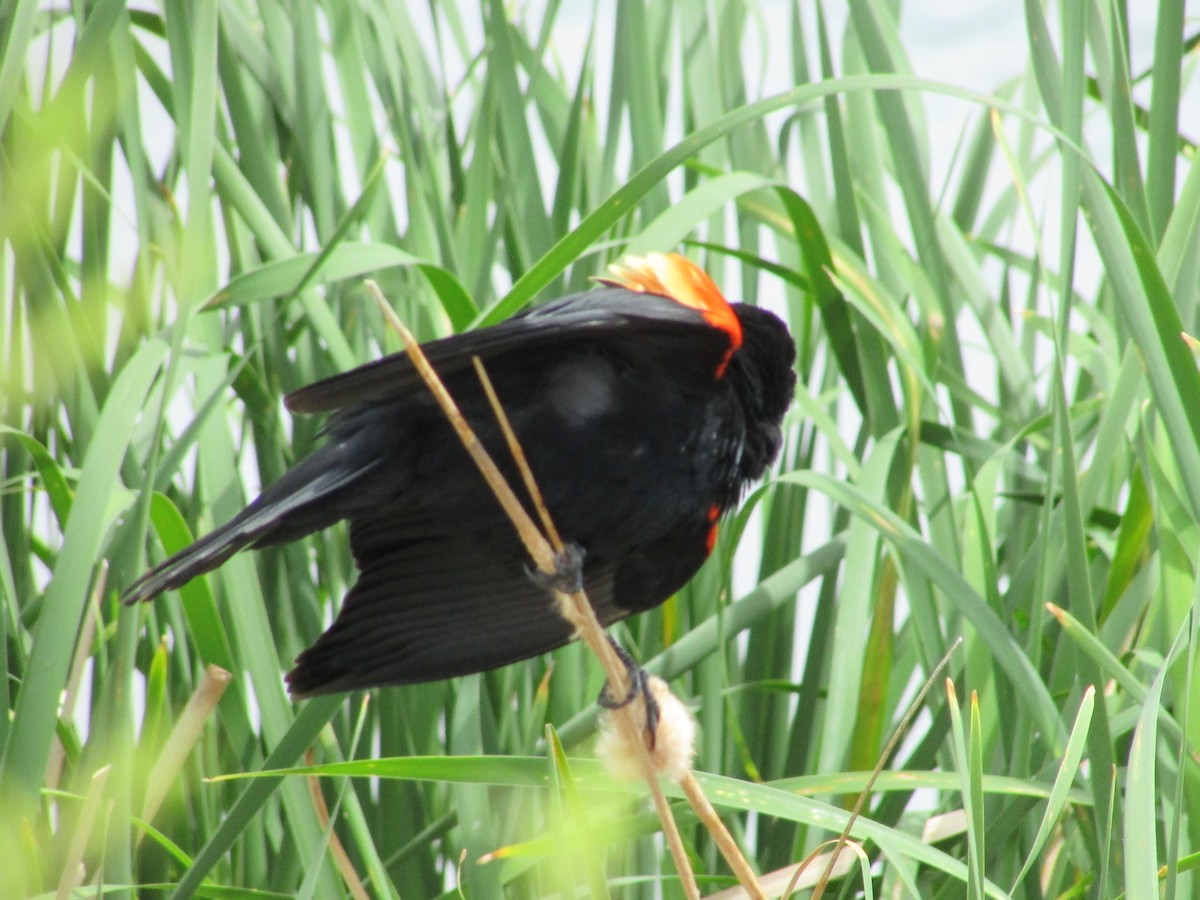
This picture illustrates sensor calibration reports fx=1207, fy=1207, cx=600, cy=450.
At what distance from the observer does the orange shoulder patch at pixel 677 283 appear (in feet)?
3.10

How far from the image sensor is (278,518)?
816 millimetres

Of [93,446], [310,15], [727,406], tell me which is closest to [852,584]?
[727,406]

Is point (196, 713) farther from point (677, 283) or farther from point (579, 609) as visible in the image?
point (677, 283)

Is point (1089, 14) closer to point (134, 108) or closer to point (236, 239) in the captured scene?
point (134, 108)

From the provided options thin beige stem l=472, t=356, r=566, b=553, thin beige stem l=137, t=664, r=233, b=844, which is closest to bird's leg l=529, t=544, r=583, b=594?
thin beige stem l=472, t=356, r=566, b=553

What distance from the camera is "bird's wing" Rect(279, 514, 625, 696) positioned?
0.99m

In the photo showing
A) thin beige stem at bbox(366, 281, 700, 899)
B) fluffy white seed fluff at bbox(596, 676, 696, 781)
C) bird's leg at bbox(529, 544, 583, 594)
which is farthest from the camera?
bird's leg at bbox(529, 544, 583, 594)

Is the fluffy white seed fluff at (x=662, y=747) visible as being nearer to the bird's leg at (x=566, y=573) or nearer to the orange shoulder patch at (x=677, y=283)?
the bird's leg at (x=566, y=573)

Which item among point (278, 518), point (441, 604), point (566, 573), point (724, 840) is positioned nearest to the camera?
point (724, 840)

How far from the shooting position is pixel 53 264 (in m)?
1.03

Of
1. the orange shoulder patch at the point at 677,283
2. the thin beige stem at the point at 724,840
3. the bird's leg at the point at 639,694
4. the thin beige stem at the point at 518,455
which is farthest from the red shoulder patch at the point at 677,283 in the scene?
the thin beige stem at the point at 724,840

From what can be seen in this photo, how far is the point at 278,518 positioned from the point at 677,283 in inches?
14.3

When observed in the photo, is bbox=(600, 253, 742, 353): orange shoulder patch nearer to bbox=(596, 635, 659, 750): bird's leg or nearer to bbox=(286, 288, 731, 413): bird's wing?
bbox=(286, 288, 731, 413): bird's wing

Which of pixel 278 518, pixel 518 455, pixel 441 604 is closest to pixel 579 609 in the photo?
pixel 518 455
